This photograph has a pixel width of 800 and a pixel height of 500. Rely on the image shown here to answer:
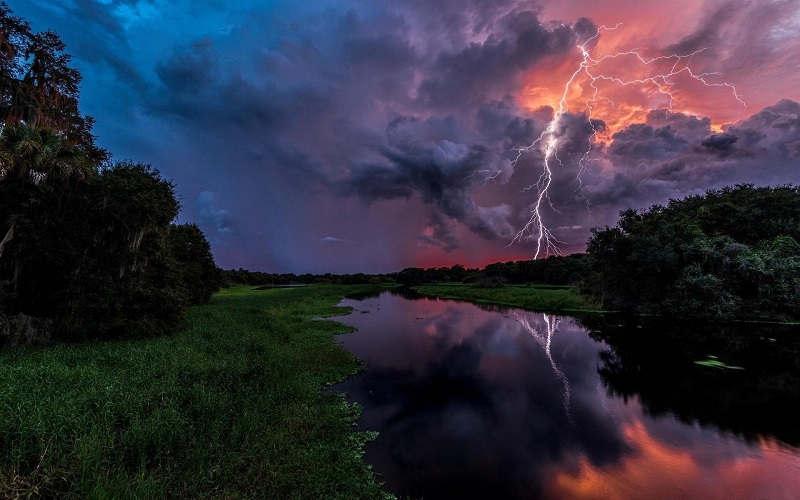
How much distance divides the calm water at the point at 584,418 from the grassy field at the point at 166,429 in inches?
84.8

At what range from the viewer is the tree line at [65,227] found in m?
15.3

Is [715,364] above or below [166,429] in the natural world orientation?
below

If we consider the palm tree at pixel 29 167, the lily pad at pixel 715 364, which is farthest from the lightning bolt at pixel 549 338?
the palm tree at pixel 29 167

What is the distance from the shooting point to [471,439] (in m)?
11.9

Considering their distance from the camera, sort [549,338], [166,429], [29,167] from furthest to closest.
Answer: [549,338], [29,167], [166,429]

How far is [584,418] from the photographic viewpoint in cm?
1361

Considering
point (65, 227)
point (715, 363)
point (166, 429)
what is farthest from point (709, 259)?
point (65, 227)

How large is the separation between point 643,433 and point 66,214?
3034 centimetres

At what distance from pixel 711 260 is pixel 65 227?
6190 cm

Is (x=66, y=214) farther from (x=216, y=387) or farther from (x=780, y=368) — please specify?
(x=780, y=368)

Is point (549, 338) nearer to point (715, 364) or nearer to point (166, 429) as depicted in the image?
point (715, 364)

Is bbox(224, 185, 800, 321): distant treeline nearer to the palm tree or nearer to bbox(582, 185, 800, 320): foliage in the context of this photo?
bbox(582, 185, 800, 320): foliage

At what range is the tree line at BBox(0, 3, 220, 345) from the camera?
15.3 meters

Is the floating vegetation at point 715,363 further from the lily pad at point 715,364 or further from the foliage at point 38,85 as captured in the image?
the foliage at point 38,85
